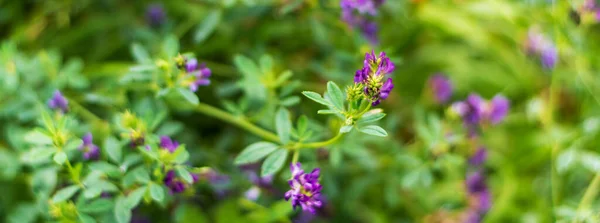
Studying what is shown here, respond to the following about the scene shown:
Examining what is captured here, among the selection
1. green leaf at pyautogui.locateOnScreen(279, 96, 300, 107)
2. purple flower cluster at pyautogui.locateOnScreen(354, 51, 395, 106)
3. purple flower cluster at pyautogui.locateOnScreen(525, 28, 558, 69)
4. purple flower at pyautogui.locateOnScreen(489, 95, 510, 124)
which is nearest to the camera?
purple flower cluster at pyautogui.locateOnScreen(354, 51, 395, 106)

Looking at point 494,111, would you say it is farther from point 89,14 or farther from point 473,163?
point 89,14

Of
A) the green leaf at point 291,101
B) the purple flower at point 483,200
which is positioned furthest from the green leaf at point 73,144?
the purple flower at point 483,200

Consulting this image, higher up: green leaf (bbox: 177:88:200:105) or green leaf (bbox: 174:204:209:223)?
green leaf (bbox: 177:88:200:105)

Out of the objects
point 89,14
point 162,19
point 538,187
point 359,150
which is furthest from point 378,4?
point 89,14

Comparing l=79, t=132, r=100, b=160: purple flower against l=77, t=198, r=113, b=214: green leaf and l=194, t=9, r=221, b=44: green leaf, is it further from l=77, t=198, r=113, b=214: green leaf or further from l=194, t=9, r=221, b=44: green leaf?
l=194, t=9, r=221, b=44: green leaf

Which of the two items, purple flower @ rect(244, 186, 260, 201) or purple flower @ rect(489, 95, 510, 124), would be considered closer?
purple flower @ rect(244, 186, 260, 201)

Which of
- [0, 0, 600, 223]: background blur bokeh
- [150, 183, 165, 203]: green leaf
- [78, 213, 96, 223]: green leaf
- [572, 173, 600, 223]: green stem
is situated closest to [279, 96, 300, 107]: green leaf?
[0, 0, 600, 223]: background blur bokeh
